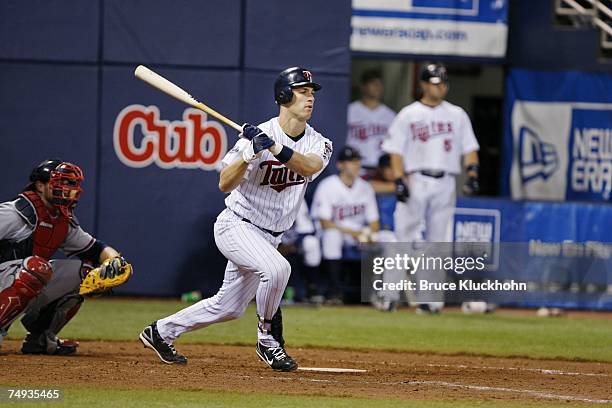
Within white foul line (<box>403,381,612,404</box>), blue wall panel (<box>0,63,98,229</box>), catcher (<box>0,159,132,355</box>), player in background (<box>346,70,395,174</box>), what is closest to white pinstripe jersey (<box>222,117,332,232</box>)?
catcher (<box>0,159,132,355</box>)

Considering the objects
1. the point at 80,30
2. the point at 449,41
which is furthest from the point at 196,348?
the point at 449,41

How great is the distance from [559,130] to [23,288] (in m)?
7.73

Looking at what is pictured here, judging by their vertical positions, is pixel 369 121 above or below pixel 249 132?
above

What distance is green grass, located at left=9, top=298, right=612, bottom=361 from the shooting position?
9.00 m

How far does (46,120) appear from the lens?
11.8 meters

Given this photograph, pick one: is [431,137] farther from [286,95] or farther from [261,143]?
[261,143]

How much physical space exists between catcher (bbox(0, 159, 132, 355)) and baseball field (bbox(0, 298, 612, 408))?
0.26 meters

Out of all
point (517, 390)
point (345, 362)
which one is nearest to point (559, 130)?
point (345, 362)

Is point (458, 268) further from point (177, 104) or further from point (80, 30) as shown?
point (80, 30)

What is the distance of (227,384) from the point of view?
20.6 feet

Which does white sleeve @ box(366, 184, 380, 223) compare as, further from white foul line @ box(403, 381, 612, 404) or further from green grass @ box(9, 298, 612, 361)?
white foul line @ box(403, 381, 612, 404)

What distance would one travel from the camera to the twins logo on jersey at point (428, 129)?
11.1 m

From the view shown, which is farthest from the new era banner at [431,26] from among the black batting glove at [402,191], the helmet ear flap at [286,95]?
the helmet ear flap at [286,95]

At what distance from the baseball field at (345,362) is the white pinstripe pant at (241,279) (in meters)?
0.29
